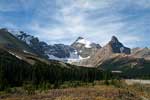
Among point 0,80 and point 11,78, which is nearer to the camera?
point 0,80

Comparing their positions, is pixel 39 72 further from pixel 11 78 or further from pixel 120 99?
pixel 120 99

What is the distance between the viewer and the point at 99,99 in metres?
59.0

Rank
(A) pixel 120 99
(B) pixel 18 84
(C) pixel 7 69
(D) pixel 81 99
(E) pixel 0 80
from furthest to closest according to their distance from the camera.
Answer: (C) pixel 7 69 < (B) pixel 18 84 < (E) pixel 0 80 < (A) pixel 120 99 < (D) pixel 81 99

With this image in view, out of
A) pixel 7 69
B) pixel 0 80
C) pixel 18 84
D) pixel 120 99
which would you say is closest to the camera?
pixel 120 99

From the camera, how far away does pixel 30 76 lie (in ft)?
623

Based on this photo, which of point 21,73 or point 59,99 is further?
point 21,73

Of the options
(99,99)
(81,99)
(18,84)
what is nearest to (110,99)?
(99,99)

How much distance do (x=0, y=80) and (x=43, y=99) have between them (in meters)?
76.9

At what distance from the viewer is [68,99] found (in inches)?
2269

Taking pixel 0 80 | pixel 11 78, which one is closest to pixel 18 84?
pixel 11 78

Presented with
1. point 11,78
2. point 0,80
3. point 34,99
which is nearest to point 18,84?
point 11,78

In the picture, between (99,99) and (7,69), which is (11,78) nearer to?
(7,69)

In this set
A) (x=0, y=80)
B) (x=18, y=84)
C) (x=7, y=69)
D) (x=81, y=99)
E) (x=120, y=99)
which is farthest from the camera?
(x=7, y=69)

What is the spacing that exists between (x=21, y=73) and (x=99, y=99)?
13709cm
